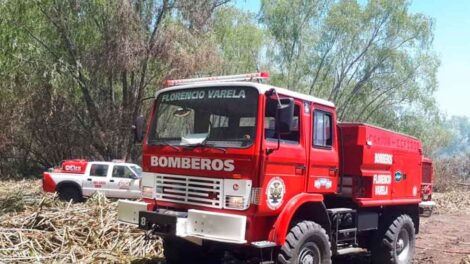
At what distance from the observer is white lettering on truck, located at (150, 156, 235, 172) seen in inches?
247

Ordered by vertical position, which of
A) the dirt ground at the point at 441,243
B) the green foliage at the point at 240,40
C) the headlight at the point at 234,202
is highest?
the green foliage at the point at 240,40

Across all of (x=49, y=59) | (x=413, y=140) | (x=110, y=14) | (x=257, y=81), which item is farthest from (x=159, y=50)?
(x=257, y=81)

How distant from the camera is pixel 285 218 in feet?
20.8

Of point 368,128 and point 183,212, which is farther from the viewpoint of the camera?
point 368,128

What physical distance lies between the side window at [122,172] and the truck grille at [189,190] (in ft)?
35.4

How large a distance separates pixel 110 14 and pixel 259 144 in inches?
Answer: 603

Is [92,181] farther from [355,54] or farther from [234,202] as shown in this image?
[355,54]

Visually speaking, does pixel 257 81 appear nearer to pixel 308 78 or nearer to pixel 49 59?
pixel 49 59

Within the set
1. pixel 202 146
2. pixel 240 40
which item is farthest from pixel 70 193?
pixel 240 40

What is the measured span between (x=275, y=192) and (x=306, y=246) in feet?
2.94

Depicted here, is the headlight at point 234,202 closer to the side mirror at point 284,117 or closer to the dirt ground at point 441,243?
the side mirror at point 284,117

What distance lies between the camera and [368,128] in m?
8.14

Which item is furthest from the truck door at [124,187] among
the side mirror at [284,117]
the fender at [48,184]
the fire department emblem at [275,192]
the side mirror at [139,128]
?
the side mirror at [284,117]

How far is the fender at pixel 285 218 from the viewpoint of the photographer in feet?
20.5
